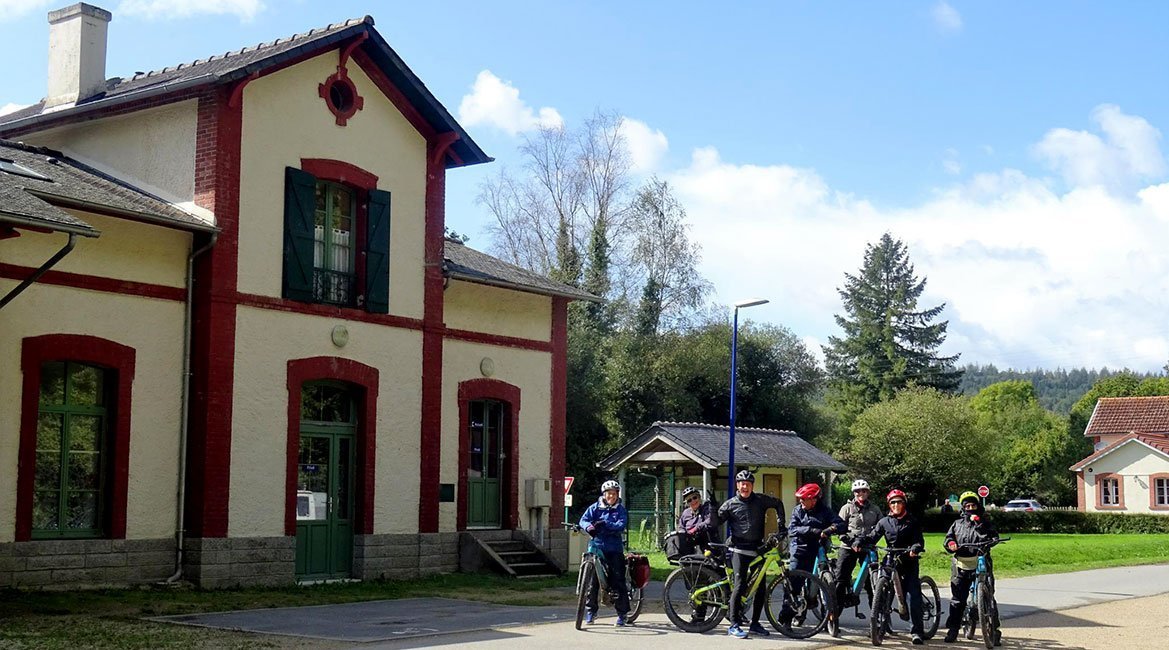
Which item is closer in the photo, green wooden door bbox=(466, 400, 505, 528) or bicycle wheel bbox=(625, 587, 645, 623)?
bicycle wheel bbox=(625, 587, 645, 623)

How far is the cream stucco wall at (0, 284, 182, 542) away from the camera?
14.8 m

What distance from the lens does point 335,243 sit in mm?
19016

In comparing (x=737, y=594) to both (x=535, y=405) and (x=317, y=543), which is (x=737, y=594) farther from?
(x=535, y=405)

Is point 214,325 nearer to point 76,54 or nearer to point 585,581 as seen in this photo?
point 76,54

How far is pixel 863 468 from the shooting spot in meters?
51.3

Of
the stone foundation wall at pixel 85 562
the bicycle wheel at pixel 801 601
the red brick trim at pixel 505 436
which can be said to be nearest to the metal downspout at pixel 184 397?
the stone foundation wall at pixel 85 562

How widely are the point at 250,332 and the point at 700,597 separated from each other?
759cm

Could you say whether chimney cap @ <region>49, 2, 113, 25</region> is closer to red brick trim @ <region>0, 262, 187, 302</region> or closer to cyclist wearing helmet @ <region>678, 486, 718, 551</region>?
red brick trim @ <region>0, 262, 187, 302</region>

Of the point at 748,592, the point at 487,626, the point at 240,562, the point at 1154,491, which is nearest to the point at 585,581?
the point at 487,626

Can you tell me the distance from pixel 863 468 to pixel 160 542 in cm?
3887

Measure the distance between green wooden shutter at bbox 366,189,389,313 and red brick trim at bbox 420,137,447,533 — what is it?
3.11ft

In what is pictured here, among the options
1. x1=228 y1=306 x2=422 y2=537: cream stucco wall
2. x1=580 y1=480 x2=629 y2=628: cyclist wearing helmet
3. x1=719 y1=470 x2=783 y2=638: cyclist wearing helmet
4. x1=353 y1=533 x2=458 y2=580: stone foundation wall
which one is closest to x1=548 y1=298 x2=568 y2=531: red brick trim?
x1=353 y1=533 x2=458 y2=580: stone foundation wall

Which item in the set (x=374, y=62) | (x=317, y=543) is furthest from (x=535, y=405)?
(x=374, y=62)

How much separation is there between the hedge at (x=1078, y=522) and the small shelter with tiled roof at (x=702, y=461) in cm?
1997
